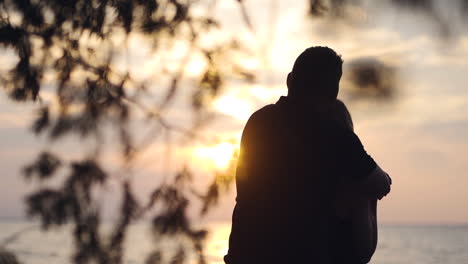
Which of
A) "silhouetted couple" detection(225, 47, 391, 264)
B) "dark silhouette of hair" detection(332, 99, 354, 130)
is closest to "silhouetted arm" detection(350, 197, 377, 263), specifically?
"silhouetted couple" detection(225, 47, 391, 264)

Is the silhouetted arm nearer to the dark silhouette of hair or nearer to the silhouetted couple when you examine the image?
the silhouetted couple

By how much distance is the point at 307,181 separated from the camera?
195 cm

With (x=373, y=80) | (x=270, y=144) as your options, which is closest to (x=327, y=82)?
(x=270, y=144)

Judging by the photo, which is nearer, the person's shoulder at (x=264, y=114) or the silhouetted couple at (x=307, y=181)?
the silhouetted couple at (x=307, y=181)

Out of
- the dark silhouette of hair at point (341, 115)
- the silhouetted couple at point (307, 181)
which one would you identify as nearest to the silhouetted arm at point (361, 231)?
the silhouetted couple at point (307, 181)

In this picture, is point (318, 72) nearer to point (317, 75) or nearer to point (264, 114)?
point (317, 75)

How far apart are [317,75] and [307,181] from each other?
26 cm

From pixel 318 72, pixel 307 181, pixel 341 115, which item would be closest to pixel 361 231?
pixel 307 181

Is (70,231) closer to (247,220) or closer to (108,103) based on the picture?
(108,103)

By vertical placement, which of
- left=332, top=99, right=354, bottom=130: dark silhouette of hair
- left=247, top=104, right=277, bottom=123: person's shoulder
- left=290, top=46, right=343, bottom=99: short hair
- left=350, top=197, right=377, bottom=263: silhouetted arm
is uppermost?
left=290, top=46, right=343, bottom=99: short hair

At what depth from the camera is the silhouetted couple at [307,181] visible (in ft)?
6.24

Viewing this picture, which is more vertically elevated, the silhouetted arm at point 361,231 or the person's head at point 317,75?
the person's head at point 317,75

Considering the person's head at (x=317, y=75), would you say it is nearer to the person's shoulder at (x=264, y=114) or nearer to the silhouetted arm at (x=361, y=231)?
the person's shoulder at (x=264, y=114)

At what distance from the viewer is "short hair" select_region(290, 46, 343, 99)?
6.35 feet
